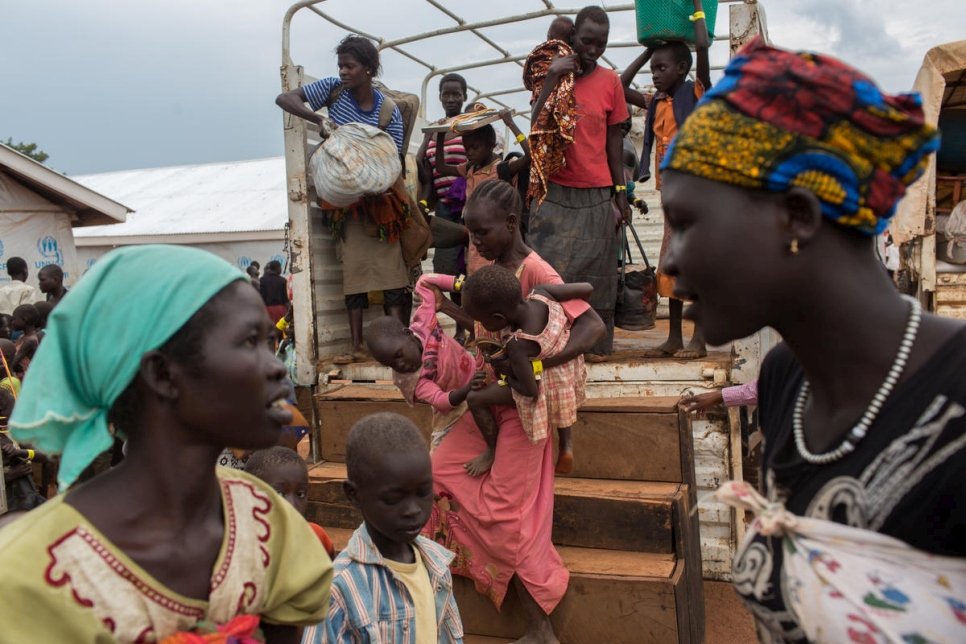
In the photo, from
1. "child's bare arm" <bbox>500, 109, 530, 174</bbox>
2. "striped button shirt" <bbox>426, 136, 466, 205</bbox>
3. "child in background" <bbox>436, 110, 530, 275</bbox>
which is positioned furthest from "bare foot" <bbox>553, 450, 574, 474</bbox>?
"striped button shirt" <bbox>426, 136, 466, 205</bbox>

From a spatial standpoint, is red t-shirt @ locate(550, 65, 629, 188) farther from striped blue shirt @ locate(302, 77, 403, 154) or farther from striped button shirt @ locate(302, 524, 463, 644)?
striped button shirt @ locate(302, 524, 463, 644)

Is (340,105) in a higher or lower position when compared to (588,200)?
higher

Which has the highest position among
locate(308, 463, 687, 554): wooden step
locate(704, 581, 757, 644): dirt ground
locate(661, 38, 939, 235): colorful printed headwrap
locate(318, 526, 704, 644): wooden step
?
locate(661, 38, 939, 235): colorful printed headwrap

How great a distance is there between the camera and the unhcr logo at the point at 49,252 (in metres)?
10.6

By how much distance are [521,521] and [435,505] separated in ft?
1.43

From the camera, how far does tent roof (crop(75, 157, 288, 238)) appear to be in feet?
51.4

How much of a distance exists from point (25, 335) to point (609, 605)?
18.1 ft

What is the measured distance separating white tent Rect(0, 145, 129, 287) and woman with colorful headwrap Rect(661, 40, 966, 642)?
10.7 meters

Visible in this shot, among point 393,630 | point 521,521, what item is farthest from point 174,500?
point 521,521

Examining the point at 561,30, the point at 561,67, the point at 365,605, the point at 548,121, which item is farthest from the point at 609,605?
the point at 561,30

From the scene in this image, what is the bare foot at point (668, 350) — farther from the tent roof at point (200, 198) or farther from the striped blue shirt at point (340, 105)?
the tent roof at point (200, 198)

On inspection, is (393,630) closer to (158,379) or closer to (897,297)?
(158,379)

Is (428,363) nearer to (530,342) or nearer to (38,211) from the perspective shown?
(530,342)

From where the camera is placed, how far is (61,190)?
10.6 metres
